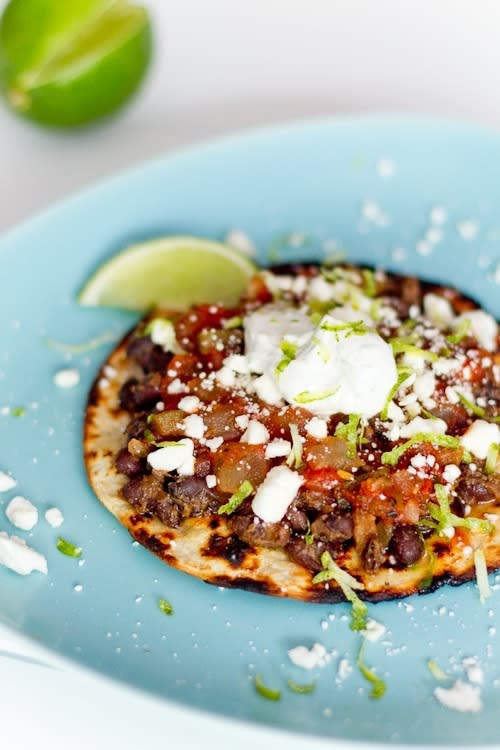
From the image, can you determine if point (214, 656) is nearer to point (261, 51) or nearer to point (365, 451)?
point (365, 451)

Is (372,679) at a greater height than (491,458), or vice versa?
(491,458)

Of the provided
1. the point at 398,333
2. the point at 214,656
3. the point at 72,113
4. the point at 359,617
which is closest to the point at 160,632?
the point at 214,656

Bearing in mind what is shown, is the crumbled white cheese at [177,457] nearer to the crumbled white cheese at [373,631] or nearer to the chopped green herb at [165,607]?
the chopped green herb at [165,607]

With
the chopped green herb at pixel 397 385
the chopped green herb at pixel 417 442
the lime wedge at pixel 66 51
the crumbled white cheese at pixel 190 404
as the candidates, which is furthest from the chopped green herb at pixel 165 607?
the lime wedge at pixel 66 51

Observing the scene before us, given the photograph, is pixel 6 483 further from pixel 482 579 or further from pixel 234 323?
pixel 482 579

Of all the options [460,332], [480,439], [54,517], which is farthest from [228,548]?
[460,332]
